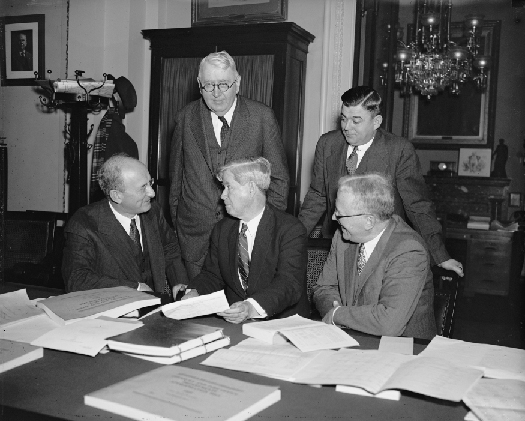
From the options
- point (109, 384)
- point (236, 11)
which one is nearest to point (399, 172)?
point (109, 384)

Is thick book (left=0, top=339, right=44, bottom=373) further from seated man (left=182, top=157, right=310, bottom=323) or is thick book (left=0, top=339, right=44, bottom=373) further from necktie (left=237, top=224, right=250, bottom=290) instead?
necktie (left=237, top=224, right=250, bottom=290)

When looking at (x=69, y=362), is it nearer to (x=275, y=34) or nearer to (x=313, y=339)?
(x=313, y=339)

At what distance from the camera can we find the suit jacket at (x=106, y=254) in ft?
8.58

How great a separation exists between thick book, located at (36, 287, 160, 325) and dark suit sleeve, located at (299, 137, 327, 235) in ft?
4.13

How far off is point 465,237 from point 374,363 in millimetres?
5221

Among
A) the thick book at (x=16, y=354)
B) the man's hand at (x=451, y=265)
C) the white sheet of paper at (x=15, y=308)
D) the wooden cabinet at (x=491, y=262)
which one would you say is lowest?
the wooden cabinet at (x=491, y=262)

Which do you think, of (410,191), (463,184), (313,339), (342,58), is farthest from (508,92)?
(313,339)

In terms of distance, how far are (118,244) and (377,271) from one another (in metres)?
1.23

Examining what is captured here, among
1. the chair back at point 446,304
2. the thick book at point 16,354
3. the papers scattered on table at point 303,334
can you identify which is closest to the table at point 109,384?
the thick book at point 16,354

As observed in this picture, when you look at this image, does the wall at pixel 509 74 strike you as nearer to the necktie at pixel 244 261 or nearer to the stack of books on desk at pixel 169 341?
the necktie at pixel 244 261

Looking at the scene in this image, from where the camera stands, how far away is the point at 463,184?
7.16 m

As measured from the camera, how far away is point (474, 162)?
24.3ft

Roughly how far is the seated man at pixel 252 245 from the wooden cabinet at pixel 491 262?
401cm

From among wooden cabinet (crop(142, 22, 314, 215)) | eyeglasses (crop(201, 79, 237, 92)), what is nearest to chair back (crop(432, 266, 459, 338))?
eyeglasses (crop(201, 79, 237, 92))
